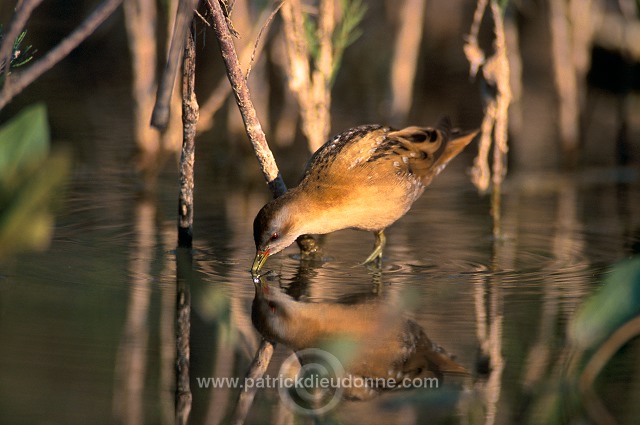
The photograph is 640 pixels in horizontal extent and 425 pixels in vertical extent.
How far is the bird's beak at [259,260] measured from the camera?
593 centimetres

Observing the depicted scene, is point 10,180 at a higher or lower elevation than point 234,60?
lower

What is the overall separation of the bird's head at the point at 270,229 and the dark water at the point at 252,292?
0.50ft

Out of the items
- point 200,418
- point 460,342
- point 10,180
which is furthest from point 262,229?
point 10,180

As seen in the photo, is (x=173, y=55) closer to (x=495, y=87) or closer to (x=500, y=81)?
(x=500, y=81)

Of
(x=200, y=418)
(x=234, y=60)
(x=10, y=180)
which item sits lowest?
(x=200, y=418)

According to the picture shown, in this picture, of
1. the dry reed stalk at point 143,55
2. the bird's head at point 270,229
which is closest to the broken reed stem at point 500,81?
the bird's head at point 270,229

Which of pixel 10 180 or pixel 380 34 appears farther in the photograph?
pixel 380 34

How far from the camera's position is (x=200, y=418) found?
3.73 meters

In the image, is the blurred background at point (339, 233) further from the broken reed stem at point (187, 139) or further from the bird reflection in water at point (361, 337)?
the broken reed stem at point (187, 139)

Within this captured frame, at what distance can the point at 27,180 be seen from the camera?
2793 mm

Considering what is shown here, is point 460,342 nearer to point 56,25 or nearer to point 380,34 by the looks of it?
point 380,34

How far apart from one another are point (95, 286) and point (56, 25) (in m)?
9.32

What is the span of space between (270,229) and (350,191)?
614mm

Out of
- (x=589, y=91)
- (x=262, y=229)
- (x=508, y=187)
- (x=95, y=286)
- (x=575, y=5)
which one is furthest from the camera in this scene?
(x=589, y=91)
